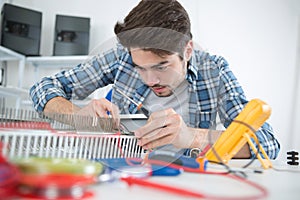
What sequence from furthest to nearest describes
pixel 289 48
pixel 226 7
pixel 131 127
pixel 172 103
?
pixel 226 7
pixel 289 48
pixel 172 103
pixel 131 127

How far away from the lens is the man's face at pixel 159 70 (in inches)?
26.5

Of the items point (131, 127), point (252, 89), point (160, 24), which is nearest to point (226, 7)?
point (252, 89)

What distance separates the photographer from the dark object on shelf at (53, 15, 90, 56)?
2.43 metres

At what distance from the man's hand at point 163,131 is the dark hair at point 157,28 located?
0.45ft

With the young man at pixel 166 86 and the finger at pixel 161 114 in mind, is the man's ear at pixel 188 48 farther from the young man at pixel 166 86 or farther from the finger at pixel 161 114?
the finger at pixel 161 114

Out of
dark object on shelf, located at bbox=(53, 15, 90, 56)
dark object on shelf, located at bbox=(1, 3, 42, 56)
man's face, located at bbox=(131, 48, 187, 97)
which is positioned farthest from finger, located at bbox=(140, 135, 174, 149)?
dark object on shelf, located at bbox=(1, 3, 42, 56)

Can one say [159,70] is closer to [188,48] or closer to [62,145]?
[188,48]

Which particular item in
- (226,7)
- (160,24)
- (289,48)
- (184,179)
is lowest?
(184,179)

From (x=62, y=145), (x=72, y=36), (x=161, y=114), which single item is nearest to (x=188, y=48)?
(x=161, y=114)

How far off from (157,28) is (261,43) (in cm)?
166

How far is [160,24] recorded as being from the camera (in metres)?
0.69

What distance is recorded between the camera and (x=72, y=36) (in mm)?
2480

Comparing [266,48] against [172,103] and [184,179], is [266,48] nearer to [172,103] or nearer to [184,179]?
[172,103]

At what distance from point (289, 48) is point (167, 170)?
1921 mm
